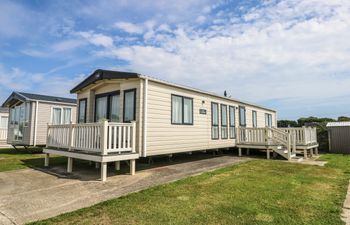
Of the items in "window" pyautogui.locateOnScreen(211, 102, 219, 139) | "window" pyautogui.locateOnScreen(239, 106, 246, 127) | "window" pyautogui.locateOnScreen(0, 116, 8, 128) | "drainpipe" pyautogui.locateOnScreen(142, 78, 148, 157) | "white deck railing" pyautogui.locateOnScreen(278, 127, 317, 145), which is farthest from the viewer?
"window" pyautogui.locateOnScreen(0, 116, 8, 128)

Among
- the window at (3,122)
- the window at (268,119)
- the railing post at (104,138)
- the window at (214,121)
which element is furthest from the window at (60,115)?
the window at (268,119)

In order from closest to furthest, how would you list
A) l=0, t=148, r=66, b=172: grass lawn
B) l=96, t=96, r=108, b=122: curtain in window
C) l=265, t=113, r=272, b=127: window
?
l=0, t=148, r=66, b=172: grass lawn < l=96, t=96, r=108, b=122: curtain in window < l=265, t=113, r=272, b=127: window

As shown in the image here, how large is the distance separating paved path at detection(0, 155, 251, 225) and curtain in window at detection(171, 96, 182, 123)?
196cm

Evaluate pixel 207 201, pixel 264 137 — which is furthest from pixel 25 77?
pixel 207 201

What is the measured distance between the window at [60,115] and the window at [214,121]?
10709 millimetres

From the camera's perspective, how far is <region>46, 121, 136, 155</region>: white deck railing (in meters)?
6.79

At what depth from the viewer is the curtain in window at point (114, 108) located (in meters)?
9.19

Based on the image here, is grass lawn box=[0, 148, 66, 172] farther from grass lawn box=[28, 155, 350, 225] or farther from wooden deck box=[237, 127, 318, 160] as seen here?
wooden deck box=[237, 127, 318, 160]

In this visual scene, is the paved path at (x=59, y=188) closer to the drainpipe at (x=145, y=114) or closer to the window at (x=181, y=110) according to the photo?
the drainpipe at (x=145, y=114)

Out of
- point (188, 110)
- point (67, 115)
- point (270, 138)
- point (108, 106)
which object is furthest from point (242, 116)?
point (67, 115)

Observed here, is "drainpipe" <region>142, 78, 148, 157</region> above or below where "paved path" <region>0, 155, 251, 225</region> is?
above

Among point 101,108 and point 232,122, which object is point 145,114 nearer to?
point 101,108

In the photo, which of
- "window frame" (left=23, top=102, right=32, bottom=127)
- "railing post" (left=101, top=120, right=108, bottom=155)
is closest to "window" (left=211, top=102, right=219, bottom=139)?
"railing post" (left=101, top=120, right=108, bottom=155)

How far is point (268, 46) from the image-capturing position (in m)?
11.3
